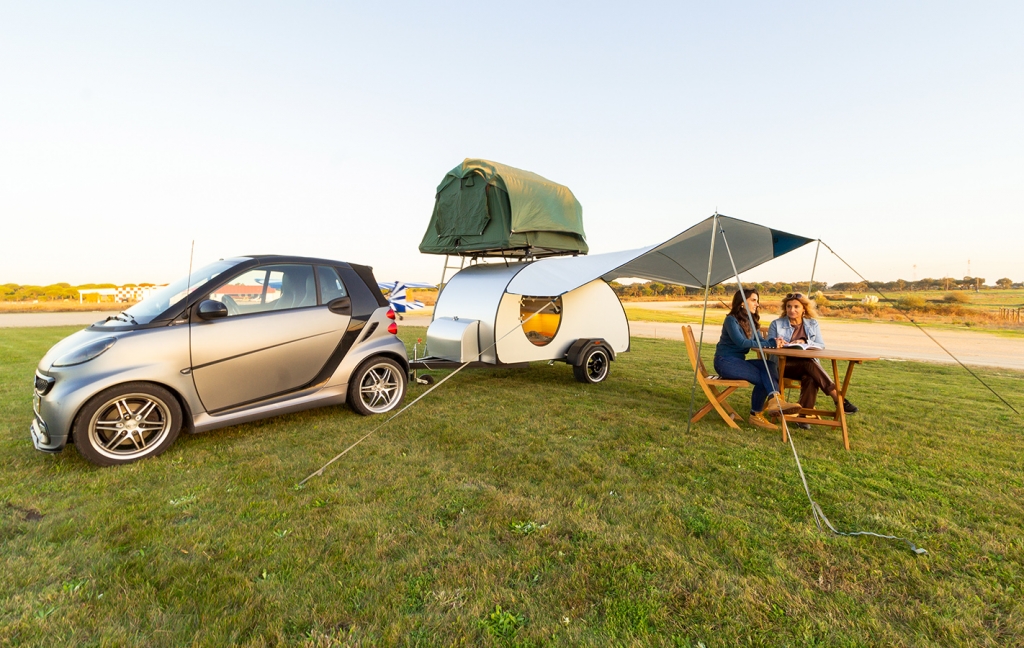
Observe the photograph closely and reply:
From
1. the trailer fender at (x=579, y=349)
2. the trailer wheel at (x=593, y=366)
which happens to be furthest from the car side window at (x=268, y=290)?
the trailer wheel at (x=593, y=366)

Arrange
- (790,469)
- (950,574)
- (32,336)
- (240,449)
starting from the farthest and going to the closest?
(32,336), (240,449), (790,469), (950,574)

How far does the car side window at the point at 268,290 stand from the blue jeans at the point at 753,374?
472 cm

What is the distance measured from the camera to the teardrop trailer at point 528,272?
728 centimetres

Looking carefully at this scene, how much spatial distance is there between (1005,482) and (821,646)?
10.4ft

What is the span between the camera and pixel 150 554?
9.05 ft

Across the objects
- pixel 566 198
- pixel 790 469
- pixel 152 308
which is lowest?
pixel 790 469

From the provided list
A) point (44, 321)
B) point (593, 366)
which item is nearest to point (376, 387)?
point (593, 366)

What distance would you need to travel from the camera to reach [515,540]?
2957mm

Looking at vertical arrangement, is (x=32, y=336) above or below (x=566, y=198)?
below

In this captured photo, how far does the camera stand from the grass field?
2.21 meters

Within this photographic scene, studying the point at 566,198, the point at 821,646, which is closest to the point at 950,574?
the point at 821,646

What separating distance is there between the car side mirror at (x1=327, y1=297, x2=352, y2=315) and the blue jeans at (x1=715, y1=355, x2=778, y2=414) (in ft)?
14.3

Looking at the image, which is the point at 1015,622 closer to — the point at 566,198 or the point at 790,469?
the point at 790,469

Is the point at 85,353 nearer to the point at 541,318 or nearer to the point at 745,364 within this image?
the point at 541,318
